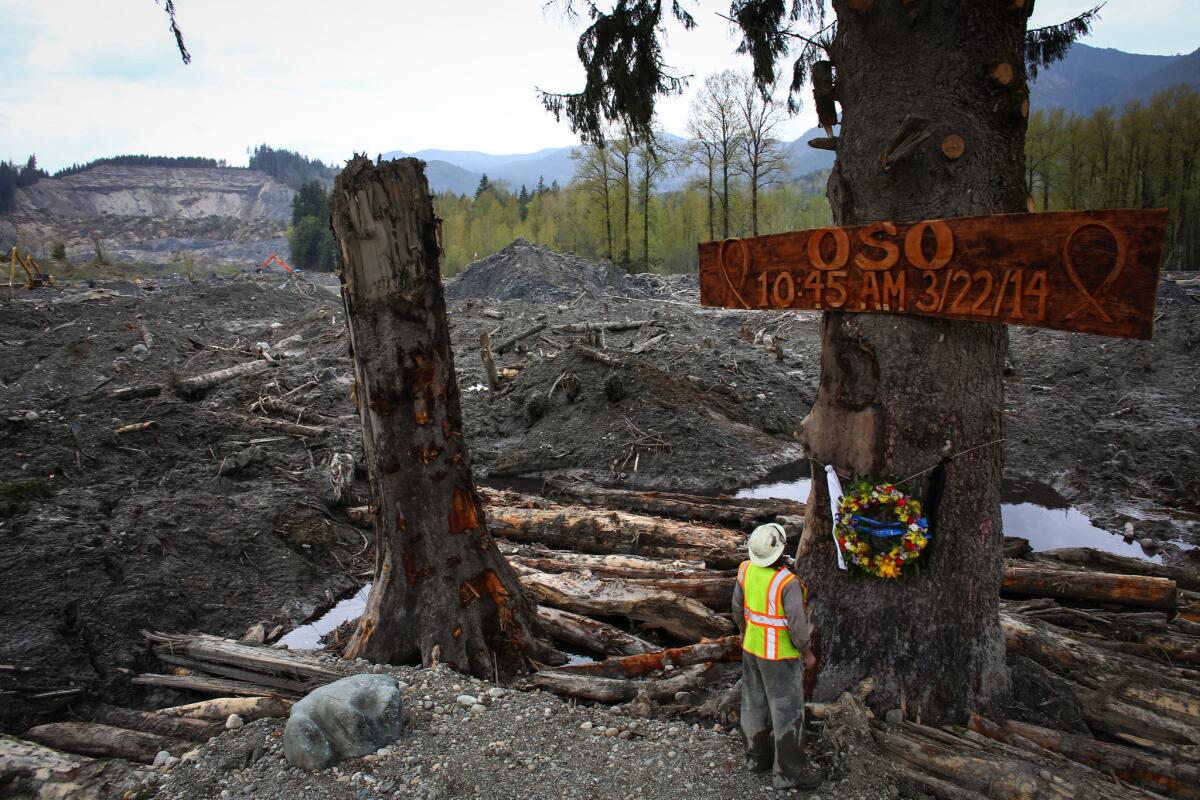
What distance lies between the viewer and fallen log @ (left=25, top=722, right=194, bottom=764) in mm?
3762

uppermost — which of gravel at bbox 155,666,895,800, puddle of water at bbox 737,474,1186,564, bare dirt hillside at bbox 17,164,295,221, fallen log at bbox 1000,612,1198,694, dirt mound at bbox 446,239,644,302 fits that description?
bare dirt hillside at bbox 17,164,295,221

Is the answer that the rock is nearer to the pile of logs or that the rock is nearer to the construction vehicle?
the pile of logs

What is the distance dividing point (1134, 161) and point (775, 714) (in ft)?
170

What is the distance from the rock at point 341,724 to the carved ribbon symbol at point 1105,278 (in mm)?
3639

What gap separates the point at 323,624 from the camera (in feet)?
22.7

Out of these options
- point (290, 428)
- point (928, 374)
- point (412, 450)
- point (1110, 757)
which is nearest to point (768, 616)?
point (928, 374)

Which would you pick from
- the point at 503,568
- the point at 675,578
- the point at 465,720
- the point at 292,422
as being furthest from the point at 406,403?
the point at 292,422

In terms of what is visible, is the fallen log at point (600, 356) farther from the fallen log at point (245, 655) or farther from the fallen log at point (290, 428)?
the fallen log at point (245, 655)

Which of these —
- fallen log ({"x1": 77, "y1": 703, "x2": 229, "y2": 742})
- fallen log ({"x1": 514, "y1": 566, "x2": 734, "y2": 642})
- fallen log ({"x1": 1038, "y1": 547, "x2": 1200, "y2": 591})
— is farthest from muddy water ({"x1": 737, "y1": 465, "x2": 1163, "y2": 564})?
fallen log ({"x1": 77, "y1": 703, "x2": 229, "y2": 742})

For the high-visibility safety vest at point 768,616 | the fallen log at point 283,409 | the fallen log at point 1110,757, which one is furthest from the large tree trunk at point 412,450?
the fallen log at point 283,409

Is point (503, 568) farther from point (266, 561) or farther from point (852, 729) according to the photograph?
point (266, 561)

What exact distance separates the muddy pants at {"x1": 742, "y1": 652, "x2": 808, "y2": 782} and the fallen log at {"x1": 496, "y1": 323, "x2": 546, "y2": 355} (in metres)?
14.8

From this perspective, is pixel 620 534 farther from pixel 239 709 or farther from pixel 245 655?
pixel 239 709

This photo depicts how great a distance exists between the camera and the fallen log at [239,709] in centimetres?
393
